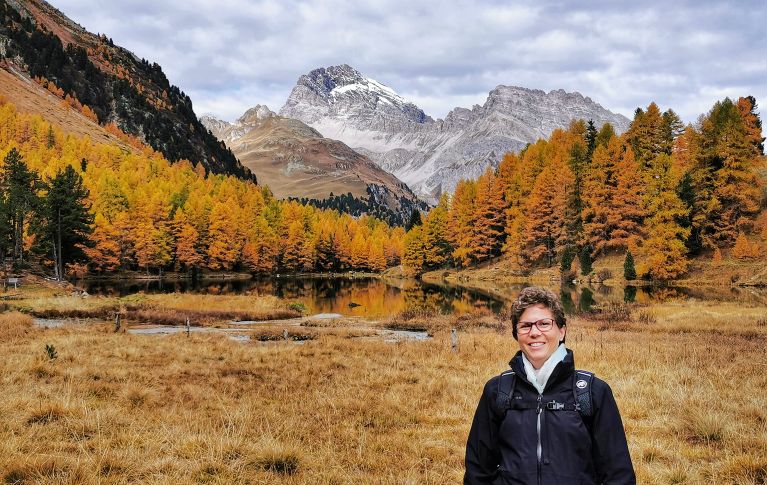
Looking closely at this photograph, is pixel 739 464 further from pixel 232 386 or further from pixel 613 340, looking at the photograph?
pixel 613 340

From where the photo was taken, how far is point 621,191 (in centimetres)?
6212

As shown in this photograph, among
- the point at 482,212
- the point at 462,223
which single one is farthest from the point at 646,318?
the point at 462,223

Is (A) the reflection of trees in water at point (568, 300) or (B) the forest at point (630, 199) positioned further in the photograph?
(B) the forest at point (630, 199)

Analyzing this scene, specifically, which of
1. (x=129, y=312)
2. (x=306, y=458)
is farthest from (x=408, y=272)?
(x=306, y=458)

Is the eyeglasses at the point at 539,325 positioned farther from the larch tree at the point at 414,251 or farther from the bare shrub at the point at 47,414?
the larch tree at the point at 414,251

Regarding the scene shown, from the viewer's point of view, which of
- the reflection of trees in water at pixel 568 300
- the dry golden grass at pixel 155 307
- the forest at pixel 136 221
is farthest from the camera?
the forest at pixel 136 221

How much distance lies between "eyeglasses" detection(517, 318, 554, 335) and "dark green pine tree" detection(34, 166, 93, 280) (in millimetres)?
66155

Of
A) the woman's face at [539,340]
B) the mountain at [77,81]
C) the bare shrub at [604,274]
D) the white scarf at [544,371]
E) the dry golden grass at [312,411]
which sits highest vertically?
the mountain at [77,81]

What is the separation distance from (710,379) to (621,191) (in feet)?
181

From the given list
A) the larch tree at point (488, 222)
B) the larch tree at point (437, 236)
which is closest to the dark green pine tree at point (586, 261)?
the larch tree at point (488, 222)

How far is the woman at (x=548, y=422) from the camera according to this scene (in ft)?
10.5

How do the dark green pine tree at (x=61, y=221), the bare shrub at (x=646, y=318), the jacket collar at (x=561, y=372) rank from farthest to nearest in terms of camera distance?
the dark green pine tree at (x=61, y=221), the bare shrub at (x=646, y=318), the jacket collar at (x=561, y=372)

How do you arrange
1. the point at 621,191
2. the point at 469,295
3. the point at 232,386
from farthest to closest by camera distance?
the point at 621,191 < the point at 469,295 < the point at 232,386

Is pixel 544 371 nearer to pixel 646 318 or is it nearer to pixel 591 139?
pixel 646 318
